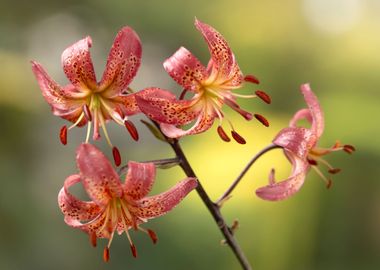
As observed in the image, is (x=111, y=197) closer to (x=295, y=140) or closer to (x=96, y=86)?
(x=96, y=86)

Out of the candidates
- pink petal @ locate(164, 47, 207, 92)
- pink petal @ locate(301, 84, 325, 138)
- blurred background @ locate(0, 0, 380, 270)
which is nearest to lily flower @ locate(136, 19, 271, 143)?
pink petal @ locate(164, 47, 207, 92)

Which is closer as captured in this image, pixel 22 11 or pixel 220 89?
pixel 220 89

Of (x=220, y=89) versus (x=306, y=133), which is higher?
(x=220, y=89)

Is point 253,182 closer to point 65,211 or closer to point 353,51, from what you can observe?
point 353,51

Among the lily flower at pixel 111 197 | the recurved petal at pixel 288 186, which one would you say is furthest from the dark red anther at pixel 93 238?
the recurved petal at pixel 288 186

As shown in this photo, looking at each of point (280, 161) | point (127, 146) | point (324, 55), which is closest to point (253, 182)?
point (280, 161)

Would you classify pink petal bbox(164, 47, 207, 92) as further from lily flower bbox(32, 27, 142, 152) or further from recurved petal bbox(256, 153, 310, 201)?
recurved petal bbox(256, 153, 310, 201)
